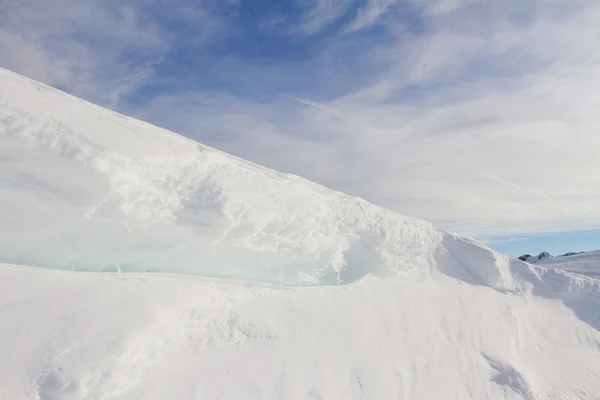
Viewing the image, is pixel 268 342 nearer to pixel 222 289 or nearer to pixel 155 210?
pixel 222 289

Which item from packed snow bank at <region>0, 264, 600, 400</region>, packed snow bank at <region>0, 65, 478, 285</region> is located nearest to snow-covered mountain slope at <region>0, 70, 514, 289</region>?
packed snow bank at <region>0, 65, 478, 285</region>

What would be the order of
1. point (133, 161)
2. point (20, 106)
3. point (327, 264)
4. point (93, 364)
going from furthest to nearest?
point (327, 264) → point (133, 161) → point (20, 106) → point (93, 364)

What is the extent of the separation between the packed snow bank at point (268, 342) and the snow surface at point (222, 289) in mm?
28

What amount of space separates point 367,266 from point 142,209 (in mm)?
5133

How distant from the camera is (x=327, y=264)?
10531mm

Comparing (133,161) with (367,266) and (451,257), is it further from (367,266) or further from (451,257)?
(451,257)

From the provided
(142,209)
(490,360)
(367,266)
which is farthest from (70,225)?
(490,360)

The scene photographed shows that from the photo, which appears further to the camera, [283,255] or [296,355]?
[283,255]

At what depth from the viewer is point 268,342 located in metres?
7.68

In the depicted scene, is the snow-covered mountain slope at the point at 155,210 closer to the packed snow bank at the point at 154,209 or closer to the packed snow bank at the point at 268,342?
the packed snow bank at the point at 154,209

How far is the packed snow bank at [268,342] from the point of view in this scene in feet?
20.1

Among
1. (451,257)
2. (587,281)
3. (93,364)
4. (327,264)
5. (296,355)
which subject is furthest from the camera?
(587,281)

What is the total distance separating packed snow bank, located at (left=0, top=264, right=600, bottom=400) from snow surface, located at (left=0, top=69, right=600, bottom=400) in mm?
28

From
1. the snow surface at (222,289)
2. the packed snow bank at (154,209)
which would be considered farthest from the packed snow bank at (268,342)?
the packed snow bank at (154,209)
